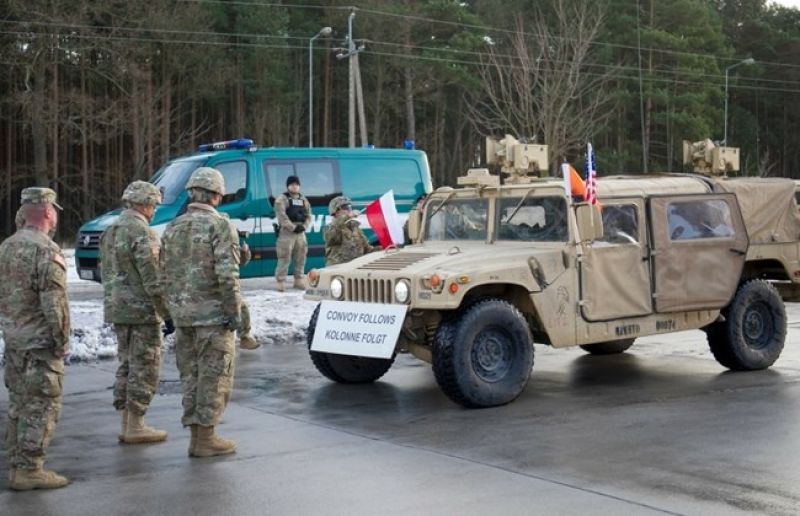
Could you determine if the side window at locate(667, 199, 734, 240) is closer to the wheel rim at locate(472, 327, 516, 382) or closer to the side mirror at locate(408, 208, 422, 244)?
the wheel rim at locate(472, 327, 516, 382)

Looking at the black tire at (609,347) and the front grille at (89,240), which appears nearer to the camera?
the black tire at (609,347)

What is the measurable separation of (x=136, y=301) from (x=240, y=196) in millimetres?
9207

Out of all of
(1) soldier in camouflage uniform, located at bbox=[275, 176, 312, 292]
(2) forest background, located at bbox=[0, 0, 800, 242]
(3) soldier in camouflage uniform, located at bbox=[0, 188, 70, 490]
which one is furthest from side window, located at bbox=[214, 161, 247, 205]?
(2) forest background, located at bbox=[0, 0, 800, 242]

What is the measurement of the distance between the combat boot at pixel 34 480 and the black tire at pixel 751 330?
6195mm

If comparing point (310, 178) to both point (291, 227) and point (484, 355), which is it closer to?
point (291, 227)

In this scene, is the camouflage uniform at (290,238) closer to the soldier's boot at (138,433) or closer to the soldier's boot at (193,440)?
the soldier's boot at (138,433)

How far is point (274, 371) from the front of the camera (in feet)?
34.8

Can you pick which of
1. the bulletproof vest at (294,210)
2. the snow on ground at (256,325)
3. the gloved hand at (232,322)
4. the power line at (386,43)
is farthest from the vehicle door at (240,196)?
the power line at (386,43)

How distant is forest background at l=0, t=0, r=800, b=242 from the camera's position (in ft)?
132

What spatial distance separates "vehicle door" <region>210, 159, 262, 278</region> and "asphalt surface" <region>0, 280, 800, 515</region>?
21.1ft

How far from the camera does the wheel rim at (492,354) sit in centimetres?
832

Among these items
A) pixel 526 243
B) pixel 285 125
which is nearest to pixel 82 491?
pixel 526 243

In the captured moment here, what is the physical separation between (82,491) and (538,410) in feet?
11.7

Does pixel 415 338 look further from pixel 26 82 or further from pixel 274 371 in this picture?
pixel 26 82
